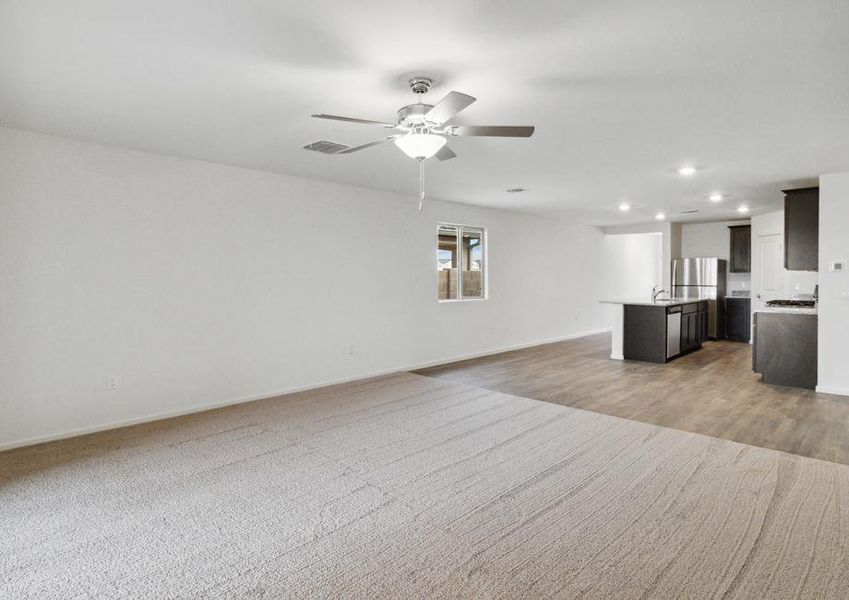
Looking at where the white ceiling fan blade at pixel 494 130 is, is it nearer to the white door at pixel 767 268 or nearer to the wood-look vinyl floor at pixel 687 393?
the wood-look vinyl floor at pixel 687 393

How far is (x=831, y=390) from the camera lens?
517 cm

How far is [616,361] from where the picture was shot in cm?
718

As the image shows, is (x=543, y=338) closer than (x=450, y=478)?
No

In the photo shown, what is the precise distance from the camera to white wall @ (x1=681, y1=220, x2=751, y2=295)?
9.49 metres

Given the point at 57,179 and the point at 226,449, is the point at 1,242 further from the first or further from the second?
the point at 226,449

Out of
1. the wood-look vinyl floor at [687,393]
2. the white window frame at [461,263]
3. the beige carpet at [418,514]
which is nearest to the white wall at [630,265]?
the wood-look vinyl floor at [687,393]

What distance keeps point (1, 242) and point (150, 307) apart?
1.13m

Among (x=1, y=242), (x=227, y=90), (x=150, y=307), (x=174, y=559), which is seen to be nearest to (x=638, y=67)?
(x=227, y=90)

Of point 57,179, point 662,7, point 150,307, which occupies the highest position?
point 662,7

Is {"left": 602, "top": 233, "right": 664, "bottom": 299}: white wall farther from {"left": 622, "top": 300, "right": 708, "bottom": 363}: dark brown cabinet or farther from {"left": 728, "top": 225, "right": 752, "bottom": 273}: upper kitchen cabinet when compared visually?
{"left": 622, "top": 300, "right": 708, "bottom": 363}: dark brown cabinet

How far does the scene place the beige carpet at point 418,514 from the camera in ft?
6.80

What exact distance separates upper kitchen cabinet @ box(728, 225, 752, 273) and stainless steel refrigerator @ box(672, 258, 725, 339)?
216 mm

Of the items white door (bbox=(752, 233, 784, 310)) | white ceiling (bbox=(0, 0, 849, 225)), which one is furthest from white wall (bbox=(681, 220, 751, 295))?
white ceiling (bbox=(0, 0, 849, 225))

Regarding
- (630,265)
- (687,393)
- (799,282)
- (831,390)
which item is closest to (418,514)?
(687,393)
